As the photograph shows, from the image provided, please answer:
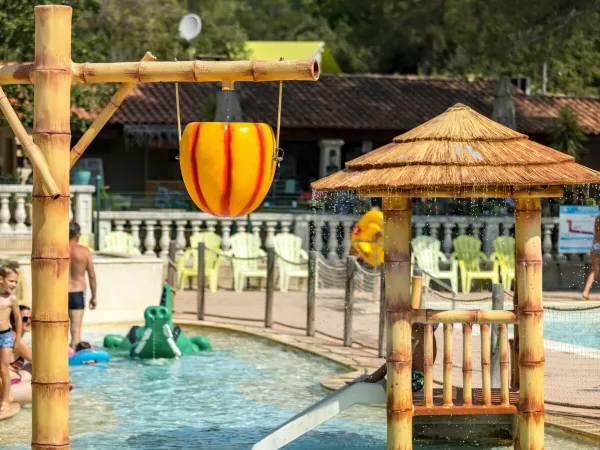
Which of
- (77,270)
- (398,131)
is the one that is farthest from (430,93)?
(77,270)

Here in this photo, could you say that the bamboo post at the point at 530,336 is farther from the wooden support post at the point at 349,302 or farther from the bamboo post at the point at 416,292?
the wooden support post at the point at 349,302

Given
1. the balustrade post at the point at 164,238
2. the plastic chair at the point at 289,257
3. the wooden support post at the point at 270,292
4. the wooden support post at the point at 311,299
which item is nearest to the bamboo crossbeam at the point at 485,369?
the wooden support post at the point at 311,299

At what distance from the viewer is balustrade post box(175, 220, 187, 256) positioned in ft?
75.1

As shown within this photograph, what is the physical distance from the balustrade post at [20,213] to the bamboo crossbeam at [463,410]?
525 inches

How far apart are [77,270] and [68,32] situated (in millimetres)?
7207

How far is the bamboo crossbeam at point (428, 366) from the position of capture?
955 cm

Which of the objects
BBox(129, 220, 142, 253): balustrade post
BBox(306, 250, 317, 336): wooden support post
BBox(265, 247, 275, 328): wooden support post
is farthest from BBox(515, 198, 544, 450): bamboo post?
BBox(129, 220, 142, 253): balustrade post

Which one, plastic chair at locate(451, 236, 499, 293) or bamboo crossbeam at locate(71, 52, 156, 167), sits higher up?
bamboo crossbeam at locate(71, 52, 156, 167)

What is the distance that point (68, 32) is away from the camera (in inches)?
324

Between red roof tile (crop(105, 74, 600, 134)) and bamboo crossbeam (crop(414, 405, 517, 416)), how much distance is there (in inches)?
912

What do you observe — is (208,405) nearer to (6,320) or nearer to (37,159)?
(6,320)

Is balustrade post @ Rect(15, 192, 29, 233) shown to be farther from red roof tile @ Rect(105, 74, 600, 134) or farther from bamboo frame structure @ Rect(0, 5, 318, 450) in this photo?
bamboo frame structure @ Rect(0, 5, 318, 450)

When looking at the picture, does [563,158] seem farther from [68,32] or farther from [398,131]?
[398,131]

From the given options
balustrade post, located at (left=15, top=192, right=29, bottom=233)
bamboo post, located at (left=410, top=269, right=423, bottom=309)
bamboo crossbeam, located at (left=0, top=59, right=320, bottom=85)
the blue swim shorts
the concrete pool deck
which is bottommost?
the concrete pool deck
